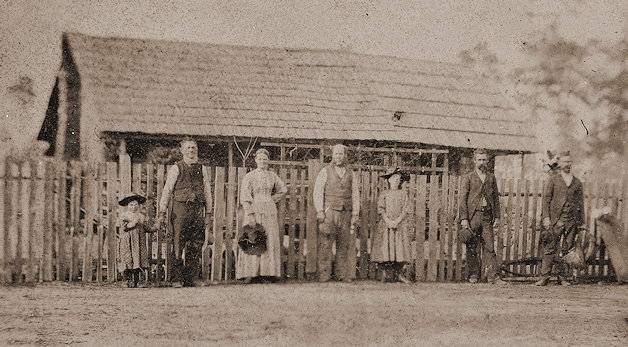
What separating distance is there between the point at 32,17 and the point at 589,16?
298 inches

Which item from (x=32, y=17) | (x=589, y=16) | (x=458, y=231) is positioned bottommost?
(x=458, y=231)

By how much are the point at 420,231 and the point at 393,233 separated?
2.08 ft

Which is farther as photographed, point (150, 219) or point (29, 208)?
point (150, 219)

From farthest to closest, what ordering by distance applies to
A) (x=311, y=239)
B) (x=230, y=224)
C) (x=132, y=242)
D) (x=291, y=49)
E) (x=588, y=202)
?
(x=291, y=49)
(x=588, y=202)
(x=311, y=239)
(x=230, y=224)
(x=132, y=242)

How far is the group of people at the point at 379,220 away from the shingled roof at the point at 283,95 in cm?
493

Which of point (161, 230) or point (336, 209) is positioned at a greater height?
point (336, 209)

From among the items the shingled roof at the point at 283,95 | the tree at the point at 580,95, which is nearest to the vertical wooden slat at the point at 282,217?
the shingled roof at the point at 283,95

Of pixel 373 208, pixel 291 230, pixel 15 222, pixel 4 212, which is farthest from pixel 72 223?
pixel 373 208

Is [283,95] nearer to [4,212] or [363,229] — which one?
[363,229]

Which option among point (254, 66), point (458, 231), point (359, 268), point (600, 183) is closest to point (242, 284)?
point (359, 268)

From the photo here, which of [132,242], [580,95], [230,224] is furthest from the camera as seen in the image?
[580,95]

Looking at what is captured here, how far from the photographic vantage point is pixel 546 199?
829 cm

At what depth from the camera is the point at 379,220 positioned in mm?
8375

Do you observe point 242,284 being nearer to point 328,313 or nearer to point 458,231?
point 328,313
